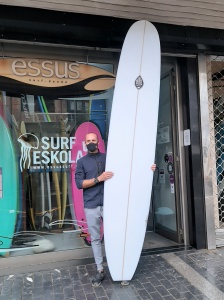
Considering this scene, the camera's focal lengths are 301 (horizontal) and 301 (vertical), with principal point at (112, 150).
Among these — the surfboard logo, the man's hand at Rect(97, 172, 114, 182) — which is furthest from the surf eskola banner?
the man's hand at Rect(97, 172, 114, 182)

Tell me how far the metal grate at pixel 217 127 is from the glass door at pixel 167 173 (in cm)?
51

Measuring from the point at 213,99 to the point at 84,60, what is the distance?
1965 millimetres

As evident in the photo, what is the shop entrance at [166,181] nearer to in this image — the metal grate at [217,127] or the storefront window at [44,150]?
the metal grate at [217,127]

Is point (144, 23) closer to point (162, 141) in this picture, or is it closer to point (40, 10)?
point (40, 10)

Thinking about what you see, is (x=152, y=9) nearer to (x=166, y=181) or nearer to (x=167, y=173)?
(x=167, y=173)

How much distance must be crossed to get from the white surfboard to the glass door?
46.0 inches

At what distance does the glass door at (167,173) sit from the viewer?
4.22m

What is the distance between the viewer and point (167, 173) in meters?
4.48

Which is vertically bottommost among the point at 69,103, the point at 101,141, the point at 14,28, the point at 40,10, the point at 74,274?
the point at 74,274

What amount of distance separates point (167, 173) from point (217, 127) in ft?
3.27

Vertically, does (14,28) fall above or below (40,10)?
below

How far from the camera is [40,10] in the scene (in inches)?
128

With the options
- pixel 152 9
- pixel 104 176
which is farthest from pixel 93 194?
pixel 152 9

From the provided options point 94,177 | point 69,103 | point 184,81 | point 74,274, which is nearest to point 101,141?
point 69,103
